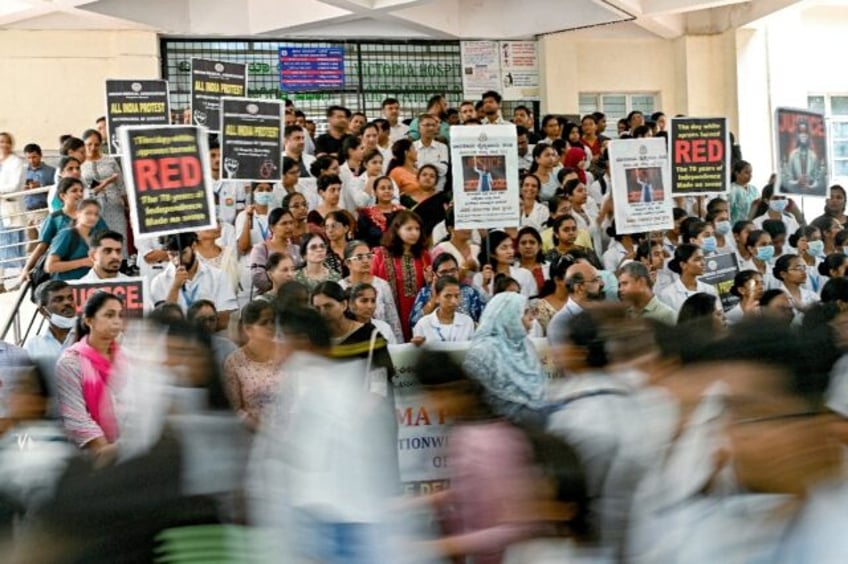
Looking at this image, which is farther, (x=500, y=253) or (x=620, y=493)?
(x=500, y=253)

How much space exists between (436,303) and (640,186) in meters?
2.98

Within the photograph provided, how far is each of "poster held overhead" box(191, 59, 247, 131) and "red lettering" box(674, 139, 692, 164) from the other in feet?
12.2

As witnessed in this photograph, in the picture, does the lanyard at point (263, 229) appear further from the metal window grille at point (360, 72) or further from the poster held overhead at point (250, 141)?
the metal window grille at point (360, 72)

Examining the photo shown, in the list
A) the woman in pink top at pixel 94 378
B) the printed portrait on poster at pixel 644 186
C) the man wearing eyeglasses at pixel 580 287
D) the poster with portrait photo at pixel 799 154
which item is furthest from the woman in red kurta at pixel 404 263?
the poster with portrait photo at pixel 799 154

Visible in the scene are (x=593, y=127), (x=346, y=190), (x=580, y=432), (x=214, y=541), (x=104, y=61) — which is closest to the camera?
(x=214, y=541)

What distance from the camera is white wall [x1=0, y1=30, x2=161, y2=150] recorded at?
1647 cm

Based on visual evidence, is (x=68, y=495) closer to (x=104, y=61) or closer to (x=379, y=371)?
(x=379, y=371)

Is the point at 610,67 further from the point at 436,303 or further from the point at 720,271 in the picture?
the point at 436,303

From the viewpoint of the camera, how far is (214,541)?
3.60 m

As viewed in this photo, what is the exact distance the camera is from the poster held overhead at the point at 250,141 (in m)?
9.73

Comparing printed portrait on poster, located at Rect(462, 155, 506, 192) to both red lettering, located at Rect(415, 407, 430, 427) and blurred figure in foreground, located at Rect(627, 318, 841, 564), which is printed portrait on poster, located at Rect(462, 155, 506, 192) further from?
blurred figure in foreground, located at Rect(627, 318, 841, 564)

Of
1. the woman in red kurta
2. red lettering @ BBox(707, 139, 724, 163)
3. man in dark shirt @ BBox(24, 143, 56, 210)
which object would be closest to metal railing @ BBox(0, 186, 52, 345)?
man in dark shirt @ BBox(24, 143, 56, 210)

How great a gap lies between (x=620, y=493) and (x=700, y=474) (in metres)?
0.43

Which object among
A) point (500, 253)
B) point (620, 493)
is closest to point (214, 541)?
point (620, 493)
